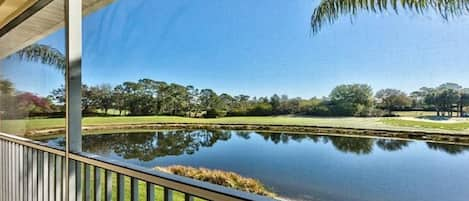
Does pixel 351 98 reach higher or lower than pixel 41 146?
higher

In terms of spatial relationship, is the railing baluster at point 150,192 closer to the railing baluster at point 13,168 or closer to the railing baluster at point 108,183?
the railing baluster at point 108,183

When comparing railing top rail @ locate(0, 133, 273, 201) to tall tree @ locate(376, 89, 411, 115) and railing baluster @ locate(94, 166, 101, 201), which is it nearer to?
railing baluster @ locate(94, 166, 101, 201)

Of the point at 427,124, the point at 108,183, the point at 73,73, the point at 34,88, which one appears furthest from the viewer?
the point at 34,88

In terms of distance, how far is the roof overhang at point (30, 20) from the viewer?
315 cm

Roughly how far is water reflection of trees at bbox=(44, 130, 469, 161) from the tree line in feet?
0.35

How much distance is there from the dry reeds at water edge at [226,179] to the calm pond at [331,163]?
0.03 meters

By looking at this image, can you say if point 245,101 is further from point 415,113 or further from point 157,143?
point 415,113

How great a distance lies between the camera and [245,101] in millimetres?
1968

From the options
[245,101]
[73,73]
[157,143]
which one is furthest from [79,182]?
[245,101]

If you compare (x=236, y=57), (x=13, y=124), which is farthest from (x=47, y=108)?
(x=236, y=57)

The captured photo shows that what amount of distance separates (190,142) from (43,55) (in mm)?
2572

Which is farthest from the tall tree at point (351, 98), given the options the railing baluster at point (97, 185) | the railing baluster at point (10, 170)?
the railing baluster at point (10, 170)

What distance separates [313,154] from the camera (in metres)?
1.61

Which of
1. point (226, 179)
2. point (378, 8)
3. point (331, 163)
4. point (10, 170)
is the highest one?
point (378, 8)
